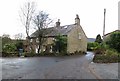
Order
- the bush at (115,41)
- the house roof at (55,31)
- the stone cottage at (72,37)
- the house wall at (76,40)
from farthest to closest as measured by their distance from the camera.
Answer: the house wall at (76,40) → the stone cottage at (72,37) → the house roof at (55,31) → the bush at (115,41)

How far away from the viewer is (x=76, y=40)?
5266 cm

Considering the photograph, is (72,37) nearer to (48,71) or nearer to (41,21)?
(41,21)

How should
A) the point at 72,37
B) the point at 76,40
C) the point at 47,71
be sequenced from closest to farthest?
1. the point at 47,71
2. the point at 72,37
3. the point at 76,40

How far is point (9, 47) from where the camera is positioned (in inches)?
1684

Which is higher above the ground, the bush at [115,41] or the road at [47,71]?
the bush at [115,41]

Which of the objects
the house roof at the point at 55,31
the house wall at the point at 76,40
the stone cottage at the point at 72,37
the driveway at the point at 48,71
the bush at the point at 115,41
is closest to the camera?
the driveway at the point at 48,71

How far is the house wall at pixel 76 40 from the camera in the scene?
4978cm

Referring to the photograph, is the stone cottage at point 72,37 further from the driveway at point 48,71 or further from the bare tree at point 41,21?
the driveway at point 48,71


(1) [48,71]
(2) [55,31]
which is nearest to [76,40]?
(2) [55,31]

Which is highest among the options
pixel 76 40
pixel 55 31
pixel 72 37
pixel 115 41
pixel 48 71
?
pixel 55 31

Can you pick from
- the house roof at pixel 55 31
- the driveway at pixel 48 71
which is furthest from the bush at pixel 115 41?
the house roof at pixel 55 31

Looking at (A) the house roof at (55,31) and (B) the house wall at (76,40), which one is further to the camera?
(B) the house wall at (76,40)

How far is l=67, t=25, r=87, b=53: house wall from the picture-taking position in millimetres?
49781

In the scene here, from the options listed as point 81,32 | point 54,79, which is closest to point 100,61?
point 54,79
